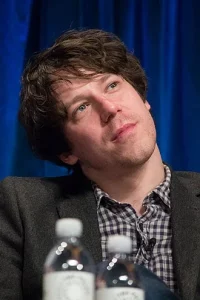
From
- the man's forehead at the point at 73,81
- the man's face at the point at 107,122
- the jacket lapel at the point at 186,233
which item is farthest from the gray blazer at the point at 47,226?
the man's forehead at the point at 73,81

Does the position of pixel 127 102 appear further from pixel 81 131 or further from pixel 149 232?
pixel 149 232

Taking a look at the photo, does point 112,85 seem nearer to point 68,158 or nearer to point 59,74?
point 59,74

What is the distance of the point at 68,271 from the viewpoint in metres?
0.72

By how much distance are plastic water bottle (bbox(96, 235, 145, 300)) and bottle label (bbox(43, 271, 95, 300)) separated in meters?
0.03

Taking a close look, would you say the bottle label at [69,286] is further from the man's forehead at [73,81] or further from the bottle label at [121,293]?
the man's forehead at [73,81]

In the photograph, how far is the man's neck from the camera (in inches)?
61.1

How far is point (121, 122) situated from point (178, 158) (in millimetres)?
545

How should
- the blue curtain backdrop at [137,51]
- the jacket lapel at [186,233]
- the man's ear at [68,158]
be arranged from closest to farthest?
1. the jacket lapel at [186,233]
2. the man's ear at [68,158]
3. the blue curtain backdrop at [137,51]

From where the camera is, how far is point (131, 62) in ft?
5.67

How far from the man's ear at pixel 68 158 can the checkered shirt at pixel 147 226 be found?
0.50 feet

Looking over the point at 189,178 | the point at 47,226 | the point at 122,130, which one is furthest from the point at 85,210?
the point at 189,178

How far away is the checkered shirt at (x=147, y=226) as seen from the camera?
4.53ft

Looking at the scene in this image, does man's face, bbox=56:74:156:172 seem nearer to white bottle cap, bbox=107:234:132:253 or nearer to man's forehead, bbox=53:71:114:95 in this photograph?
man's forehead, bbox=53:71:114:95

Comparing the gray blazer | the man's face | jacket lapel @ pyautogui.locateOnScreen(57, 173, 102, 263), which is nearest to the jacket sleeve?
the gray blazer
